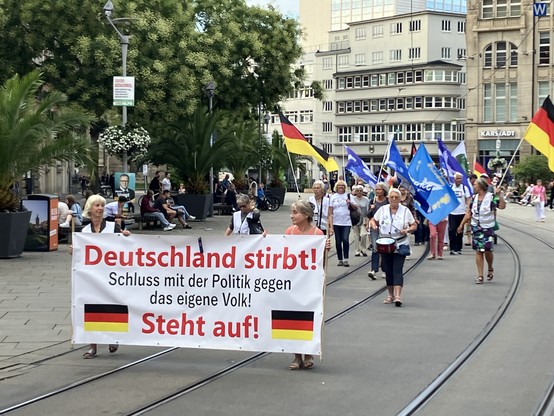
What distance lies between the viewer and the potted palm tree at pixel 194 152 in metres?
31.0

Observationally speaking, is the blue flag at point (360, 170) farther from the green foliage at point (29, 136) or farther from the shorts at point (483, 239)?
the shorts at point (483, 239)

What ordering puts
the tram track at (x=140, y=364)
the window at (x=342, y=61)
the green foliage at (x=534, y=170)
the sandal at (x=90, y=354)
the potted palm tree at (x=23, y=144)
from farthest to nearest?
1. the window at (x=342, y=61)
2. the green foliage at (x=534, y=170)
3. the potted palm tree at (x=23, y=144)
4. the sandal at (x=90, y=354)
5. the tram track at (x=140, y=364)

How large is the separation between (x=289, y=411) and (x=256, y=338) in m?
1.62

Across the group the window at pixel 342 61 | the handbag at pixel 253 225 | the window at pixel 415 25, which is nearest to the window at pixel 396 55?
the window at pixel 415 25

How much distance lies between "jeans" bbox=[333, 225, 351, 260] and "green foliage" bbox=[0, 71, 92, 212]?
6.04 metres

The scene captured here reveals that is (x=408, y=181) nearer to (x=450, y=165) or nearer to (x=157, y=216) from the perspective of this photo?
(x=450, y=165)

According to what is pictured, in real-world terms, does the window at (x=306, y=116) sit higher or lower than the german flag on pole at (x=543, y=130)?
higher

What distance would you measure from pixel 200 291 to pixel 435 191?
31.4ft

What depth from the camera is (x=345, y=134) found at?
106 m

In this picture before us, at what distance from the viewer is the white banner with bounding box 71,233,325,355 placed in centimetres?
822

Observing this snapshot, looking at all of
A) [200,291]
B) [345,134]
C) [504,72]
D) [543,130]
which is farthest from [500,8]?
[200,291]

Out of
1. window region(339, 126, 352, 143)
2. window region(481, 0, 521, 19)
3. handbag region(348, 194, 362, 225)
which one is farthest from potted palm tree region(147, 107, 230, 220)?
window region(339, 126, 352, 143)

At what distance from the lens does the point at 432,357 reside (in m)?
8.77

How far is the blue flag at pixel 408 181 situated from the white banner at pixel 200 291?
9272mm
